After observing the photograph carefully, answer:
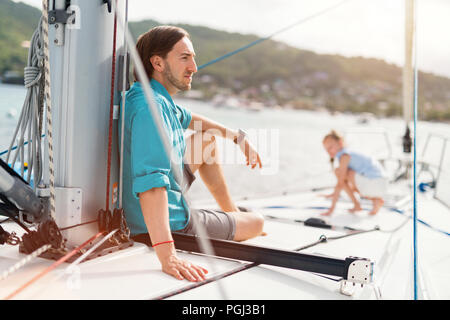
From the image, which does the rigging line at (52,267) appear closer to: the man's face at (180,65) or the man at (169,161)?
the man at (169,161)

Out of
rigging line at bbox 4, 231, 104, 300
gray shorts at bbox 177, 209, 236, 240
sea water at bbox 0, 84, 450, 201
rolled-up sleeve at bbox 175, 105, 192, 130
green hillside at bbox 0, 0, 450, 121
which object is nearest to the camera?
rigging line at bbox 4, 231, 104, 300

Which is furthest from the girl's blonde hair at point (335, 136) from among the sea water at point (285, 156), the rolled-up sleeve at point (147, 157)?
the rolled-up sleeve at point (147, 157)

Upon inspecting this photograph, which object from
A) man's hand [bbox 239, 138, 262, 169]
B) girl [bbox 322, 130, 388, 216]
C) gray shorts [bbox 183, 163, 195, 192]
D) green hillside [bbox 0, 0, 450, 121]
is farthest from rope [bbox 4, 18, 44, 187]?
green hillside [bbox 0, 0, 450, 121]

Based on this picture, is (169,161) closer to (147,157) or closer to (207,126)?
(147,157)

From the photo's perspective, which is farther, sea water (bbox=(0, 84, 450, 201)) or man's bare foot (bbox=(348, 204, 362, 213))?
sea water (bbox=(0, 84, 450, 201))

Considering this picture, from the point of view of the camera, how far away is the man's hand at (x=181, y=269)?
130cm

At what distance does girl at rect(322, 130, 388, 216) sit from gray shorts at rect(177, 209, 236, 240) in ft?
5.25

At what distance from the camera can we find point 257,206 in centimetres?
317

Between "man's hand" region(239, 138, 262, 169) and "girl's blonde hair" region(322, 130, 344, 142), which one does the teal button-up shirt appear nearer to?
"man's hand" region(239, 138, 262, 169)

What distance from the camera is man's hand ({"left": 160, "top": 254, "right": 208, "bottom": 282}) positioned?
Answer: 1.30 meters

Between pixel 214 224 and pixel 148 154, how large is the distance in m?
0.52

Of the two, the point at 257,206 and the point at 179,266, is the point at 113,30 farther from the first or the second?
the point at 257,206

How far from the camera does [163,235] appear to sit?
1.34 m
